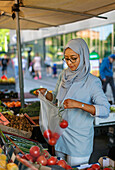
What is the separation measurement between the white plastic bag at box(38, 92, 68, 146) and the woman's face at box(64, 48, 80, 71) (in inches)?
16.7

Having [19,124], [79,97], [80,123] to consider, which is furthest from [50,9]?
[80,123]

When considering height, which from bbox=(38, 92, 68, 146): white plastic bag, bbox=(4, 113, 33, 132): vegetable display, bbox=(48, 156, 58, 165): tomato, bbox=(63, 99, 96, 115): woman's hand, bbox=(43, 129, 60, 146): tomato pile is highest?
bbox=(63, 99, 96, 115): woman's hand

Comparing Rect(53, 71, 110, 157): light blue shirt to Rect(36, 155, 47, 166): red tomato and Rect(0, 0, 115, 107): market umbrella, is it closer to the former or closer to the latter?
Rect(36, 155, 47, 166): red tomato

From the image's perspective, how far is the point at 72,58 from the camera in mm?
2232

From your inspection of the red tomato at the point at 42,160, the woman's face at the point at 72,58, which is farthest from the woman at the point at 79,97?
the red tomato at the point at 42,160

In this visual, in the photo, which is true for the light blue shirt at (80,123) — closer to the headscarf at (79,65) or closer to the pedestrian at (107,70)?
the headscarf at (79,65)

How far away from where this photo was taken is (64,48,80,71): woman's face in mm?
2218

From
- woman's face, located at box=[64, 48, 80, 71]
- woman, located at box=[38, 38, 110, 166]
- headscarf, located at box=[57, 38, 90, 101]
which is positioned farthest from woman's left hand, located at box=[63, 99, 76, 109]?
woman's face, located at box=[64, 48, 80, 71]

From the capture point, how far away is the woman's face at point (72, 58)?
2218 mm

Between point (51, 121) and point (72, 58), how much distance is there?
625mm

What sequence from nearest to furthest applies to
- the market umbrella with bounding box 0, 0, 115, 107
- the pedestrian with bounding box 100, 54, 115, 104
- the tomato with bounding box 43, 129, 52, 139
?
1. the tomato with bounding box 43, 129, 52, 139
2. the market umbrella with bounding box 0, 0, 115, 107
3. the pedestrian with bounding box 100, 54, 115, 104

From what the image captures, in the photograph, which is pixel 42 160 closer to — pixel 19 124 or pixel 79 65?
pixel 79 65

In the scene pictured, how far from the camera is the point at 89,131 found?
2.32 m

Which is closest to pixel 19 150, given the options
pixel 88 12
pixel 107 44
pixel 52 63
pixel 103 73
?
pixel 88 12
